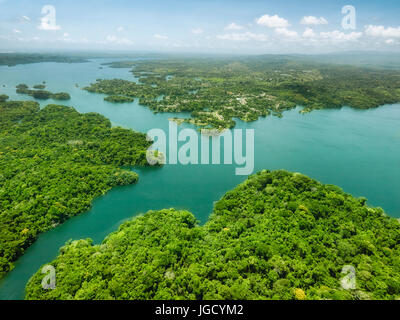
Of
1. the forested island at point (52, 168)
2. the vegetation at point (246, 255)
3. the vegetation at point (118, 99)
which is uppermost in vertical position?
the vegetation at point (118, 99)

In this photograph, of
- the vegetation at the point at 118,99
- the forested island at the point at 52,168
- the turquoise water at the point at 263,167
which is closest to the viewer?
the forested island at the point at 52,168

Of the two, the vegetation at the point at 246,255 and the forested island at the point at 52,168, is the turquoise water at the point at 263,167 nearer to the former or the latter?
the forested island at the point at 52,168

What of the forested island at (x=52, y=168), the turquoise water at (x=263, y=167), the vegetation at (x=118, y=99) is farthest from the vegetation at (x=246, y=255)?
the vegetation at (x=118, y=99)

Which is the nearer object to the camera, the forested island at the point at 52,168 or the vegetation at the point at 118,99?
the forested island at the point at 52,168

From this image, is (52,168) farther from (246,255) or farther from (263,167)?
(263,167)
